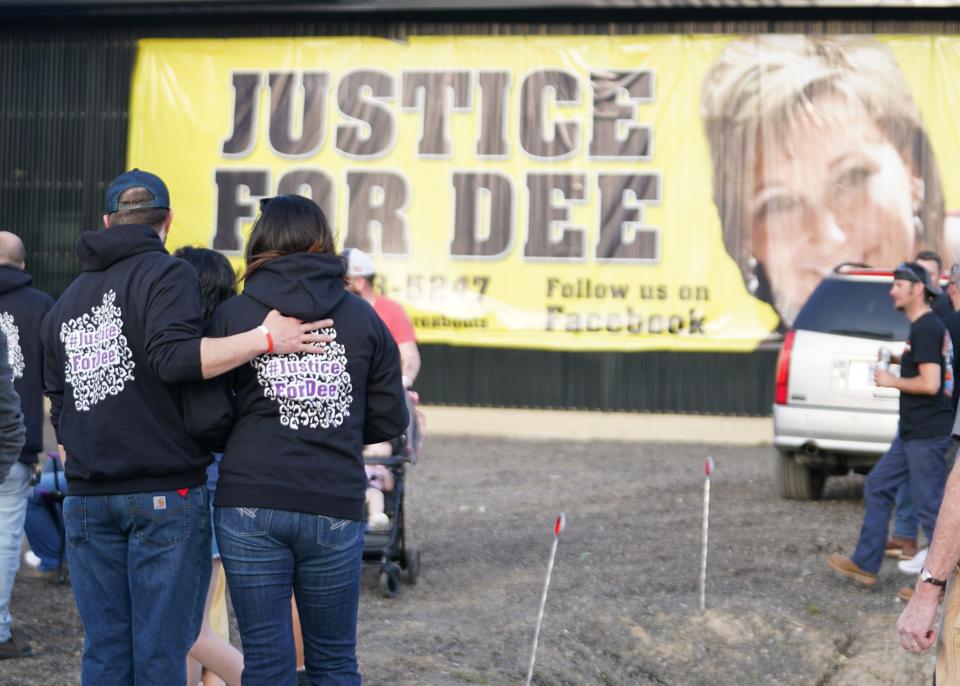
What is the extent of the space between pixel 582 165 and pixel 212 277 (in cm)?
1221

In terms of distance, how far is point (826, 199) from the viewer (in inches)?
655

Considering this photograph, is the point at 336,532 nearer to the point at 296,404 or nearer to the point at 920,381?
the point at 296,404

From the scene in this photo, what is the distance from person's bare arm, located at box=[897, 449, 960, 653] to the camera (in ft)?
12.6

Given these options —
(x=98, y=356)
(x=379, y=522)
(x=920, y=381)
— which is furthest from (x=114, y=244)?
(x=920, y=381)

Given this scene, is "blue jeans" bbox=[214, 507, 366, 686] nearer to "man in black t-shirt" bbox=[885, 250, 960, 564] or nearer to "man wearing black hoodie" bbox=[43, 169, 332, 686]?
"man wearing black hoodie" bbox=[43, 169, 332, 686]

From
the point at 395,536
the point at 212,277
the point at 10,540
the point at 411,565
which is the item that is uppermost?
the point at 212,277

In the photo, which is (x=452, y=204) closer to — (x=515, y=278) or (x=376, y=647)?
(x=515, y=278)

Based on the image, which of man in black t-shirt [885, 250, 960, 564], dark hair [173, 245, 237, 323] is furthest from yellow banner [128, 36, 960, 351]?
dark hair [173, 245, 237, 323]

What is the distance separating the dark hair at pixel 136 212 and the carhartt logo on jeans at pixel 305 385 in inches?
26.7

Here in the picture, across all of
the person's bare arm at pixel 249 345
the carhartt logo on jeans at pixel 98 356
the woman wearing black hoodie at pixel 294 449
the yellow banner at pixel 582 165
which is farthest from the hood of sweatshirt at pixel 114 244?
the yellow banner at pixel 582 165

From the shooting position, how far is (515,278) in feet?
56.8

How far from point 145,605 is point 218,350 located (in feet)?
2.77

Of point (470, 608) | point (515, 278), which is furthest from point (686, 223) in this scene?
point (470, 608)

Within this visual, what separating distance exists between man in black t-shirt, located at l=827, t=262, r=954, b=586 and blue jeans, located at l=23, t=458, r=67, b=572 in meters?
4.65
